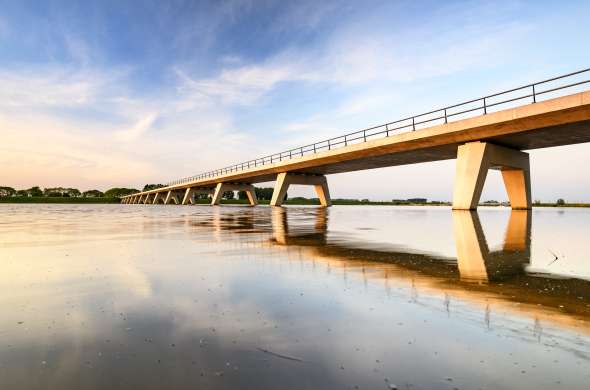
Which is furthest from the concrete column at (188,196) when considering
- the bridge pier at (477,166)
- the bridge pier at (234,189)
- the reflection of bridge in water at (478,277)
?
the reflection of bridge in water at (478,277)

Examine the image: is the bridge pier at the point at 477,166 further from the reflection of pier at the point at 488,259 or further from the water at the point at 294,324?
the water at the point at 294,324

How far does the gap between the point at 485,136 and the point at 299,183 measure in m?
32.0

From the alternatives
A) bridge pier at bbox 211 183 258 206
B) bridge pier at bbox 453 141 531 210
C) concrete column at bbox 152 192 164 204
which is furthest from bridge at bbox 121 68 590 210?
concrete column at bbox 152 192 164 204

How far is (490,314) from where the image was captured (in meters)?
4.05

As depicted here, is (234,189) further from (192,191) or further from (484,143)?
(484,143)

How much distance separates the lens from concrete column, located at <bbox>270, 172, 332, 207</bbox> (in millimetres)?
54812

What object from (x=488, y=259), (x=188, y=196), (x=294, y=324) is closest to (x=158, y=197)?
(x=188, y=196)

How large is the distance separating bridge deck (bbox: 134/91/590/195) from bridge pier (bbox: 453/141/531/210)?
752mm

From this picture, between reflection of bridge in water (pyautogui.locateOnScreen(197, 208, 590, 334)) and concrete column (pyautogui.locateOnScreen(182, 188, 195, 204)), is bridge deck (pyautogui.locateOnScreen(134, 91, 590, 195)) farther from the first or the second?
concrete column (pyautogui.locateOnScreen(182, 188, 195, 204))

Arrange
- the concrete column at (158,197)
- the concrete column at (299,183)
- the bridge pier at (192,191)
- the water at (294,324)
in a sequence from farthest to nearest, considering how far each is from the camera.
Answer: the concrete column at (158,197) → the bridge pier at (192,191) → the concrete column at (299,183) → the water at (294,324)

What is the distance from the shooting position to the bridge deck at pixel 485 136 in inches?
870

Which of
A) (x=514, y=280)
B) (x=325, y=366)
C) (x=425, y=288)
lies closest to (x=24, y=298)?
(x=325, y=366)

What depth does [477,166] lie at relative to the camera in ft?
92.9

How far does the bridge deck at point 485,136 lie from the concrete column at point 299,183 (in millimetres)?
8727
